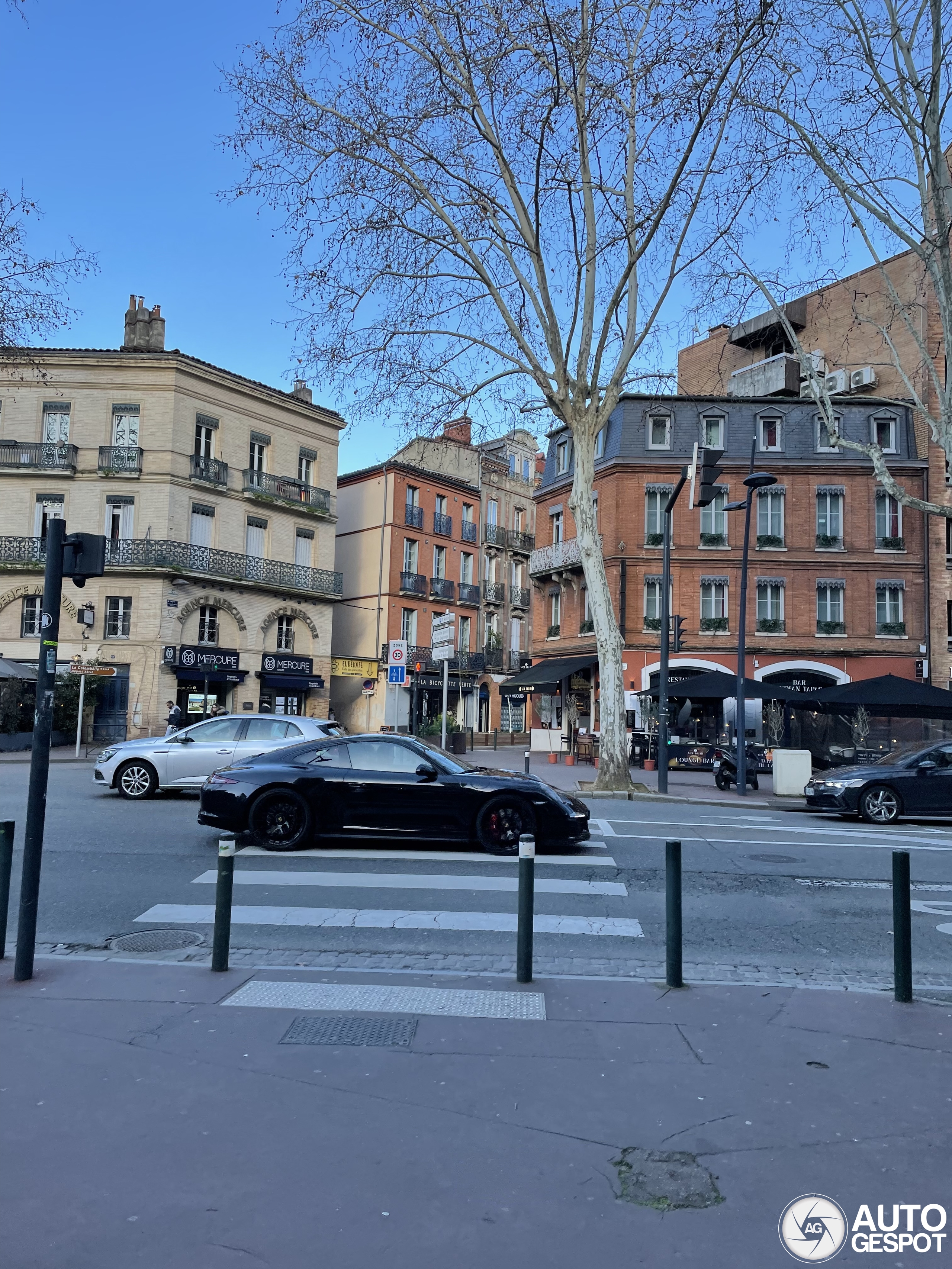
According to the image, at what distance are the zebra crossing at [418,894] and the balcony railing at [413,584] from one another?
111 ft

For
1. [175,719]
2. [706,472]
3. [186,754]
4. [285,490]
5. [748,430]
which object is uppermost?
[748,430]

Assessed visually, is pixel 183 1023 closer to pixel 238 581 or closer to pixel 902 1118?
pixel 902 1118

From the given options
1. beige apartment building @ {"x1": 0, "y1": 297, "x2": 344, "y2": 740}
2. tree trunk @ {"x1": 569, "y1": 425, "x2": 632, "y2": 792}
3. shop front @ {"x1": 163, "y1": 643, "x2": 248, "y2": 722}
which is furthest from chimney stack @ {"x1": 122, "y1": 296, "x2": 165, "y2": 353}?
tree trunk @ {"x1": 569, "y1": 425, "x2": 632, "y2": 792}

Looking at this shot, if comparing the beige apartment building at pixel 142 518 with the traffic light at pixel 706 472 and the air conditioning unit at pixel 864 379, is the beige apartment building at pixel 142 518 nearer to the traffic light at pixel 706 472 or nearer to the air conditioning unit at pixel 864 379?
the traffic light at pixel 706 472

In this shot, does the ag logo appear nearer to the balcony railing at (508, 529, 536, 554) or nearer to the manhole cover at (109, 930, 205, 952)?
the manhole cover at (109, 930, 205, 952)

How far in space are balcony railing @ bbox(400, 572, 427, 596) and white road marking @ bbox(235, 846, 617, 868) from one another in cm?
3373

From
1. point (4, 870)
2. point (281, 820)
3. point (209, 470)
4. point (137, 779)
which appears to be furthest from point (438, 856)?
point (209, 470)

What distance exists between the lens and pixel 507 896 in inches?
326

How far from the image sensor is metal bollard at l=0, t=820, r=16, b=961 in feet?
19.1

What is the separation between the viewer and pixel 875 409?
35.3 m

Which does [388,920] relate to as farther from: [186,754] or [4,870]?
[186,754]

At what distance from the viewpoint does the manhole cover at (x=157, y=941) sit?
6543 millimetres

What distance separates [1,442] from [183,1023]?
110 feet

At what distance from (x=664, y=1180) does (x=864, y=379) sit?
39644mm
